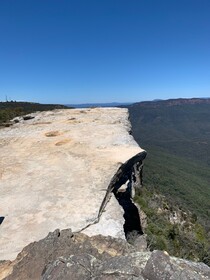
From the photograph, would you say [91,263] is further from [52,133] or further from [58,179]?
[52,133]

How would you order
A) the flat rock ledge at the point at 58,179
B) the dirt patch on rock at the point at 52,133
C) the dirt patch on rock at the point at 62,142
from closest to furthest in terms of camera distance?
the flat rock ledge at the point at 58,179 → the dirt patch on rock at the point at 62,142 → the dirt patch on rock at the point at 52,133

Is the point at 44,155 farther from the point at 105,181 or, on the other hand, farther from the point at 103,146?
the point at 105,181

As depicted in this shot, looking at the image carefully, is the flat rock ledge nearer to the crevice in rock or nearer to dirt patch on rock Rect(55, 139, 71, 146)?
dirt patch on rock Rect(55, 139, 71, 146)

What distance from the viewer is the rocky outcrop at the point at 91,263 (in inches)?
169

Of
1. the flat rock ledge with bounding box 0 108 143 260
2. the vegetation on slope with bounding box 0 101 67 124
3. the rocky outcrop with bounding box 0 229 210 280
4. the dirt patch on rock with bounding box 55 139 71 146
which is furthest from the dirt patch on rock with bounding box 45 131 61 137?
the rocky outcrop with bounding box 0 229 210 280

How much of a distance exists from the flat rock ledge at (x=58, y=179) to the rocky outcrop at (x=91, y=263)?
97 cm

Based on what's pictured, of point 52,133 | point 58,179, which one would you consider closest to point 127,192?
point 58,179

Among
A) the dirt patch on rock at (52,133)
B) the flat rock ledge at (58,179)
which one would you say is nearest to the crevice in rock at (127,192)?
Answer: the flat rock ledge at (58,179)

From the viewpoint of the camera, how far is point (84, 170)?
9.87 m

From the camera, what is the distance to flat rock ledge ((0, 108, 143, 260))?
23.6 ft

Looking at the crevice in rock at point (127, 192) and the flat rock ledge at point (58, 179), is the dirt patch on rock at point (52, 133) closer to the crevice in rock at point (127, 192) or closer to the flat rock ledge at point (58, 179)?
the flat rock ledge at point (58, 179)

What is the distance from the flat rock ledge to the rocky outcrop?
3.18 feet

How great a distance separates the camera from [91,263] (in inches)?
185

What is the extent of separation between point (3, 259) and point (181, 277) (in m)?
3.43
